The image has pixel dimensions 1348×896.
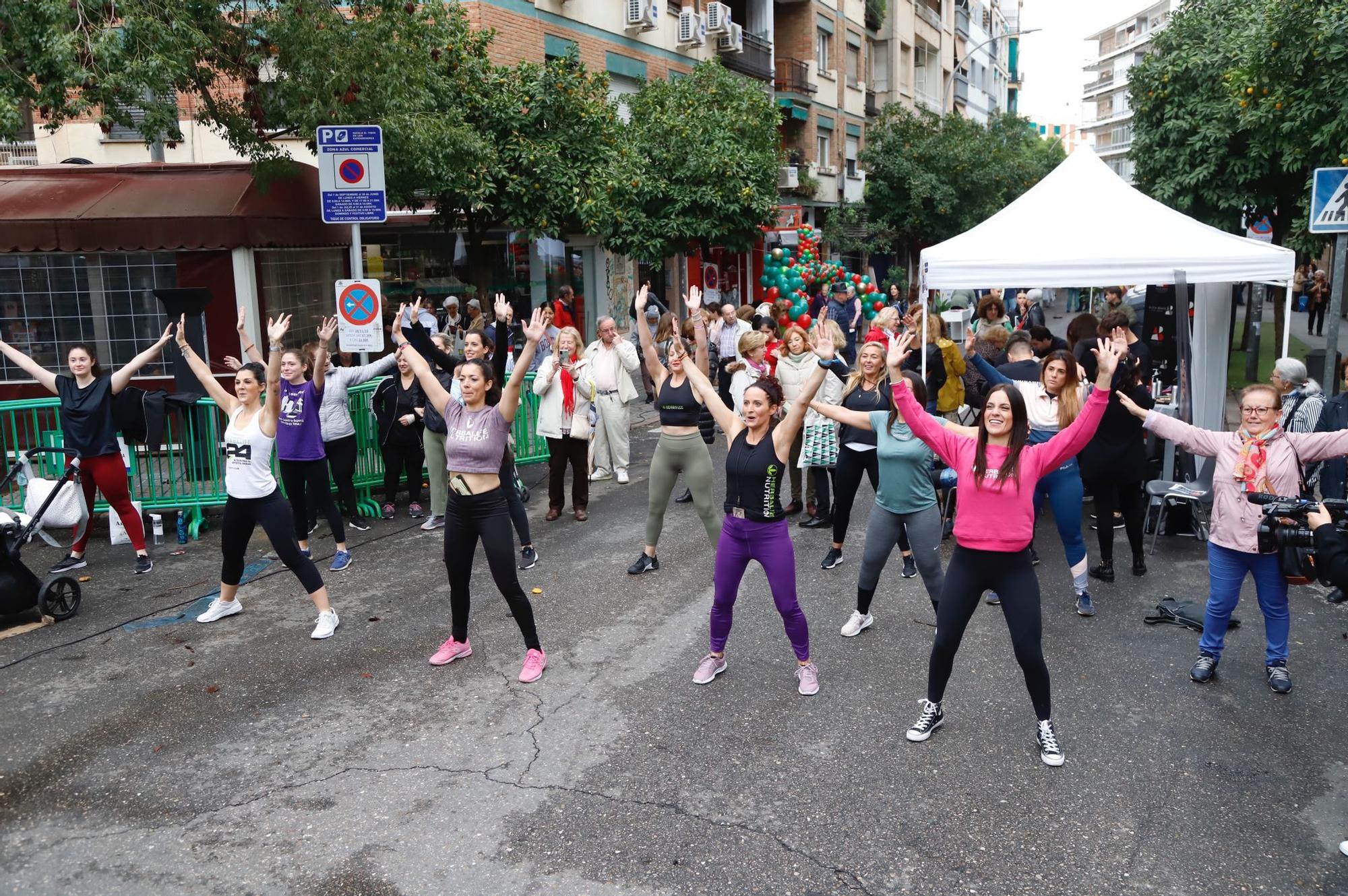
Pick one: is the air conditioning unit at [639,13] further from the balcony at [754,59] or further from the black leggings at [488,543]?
the black leggings at [488,543]

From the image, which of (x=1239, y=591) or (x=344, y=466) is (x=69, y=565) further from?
(x=1239, y=591)

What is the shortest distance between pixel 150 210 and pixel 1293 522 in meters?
11.3

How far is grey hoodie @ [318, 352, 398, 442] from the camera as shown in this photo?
9195 millimetres

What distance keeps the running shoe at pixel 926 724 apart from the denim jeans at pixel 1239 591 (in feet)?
5.91

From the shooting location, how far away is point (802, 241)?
76.0ft

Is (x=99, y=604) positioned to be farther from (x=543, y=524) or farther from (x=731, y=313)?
(x=731, y=313)

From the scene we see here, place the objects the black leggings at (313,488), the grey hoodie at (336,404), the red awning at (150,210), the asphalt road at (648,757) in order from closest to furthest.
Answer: the asphalt road at (648,757), the black leggings at (313,488), the grey hoodie at (336,404), the red awning at (150,210)

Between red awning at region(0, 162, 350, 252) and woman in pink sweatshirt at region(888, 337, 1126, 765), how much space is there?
357 inches

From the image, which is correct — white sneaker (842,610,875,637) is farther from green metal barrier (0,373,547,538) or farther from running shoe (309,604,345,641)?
green metal barrier (0,373,547,538)

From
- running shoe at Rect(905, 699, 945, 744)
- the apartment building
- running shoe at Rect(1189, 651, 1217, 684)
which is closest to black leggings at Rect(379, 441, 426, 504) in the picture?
running shoe at Rect(905, 699, 945, 744)

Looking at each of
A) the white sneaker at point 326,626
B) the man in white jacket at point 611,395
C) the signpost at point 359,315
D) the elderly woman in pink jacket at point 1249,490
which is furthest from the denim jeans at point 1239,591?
the signpost at point 359,315

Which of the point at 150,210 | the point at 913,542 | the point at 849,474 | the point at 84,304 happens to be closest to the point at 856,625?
the point at 913,542

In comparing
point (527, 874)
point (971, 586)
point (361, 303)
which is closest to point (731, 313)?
point (361, 303)

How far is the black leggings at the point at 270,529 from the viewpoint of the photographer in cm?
692
